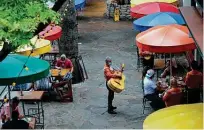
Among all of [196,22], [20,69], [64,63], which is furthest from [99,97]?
[196,22]

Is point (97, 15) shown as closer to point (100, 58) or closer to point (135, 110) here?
point (100, 58)

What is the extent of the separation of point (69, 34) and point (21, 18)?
925cm

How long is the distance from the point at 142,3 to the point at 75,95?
A: 23.1 ft

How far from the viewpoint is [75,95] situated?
1725cm

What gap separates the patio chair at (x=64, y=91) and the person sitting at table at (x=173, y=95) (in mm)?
3715

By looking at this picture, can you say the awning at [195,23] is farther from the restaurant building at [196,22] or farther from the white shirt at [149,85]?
the white shirt at [149,85]

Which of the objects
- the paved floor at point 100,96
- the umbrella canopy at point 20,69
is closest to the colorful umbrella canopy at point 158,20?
the paved floor at point 100,96

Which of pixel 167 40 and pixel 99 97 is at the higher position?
pixel 167 40

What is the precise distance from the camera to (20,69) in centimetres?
1287

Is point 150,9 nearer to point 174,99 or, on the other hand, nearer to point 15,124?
point 174,99

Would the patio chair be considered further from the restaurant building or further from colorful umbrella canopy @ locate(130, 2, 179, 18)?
colorful umbrella canopy @ locate(130, 2, 179, 18)

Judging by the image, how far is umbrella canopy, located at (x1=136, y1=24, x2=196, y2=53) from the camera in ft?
48.8

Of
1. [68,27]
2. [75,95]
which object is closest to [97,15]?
[68,27]

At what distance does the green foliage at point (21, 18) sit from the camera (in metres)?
9.16
